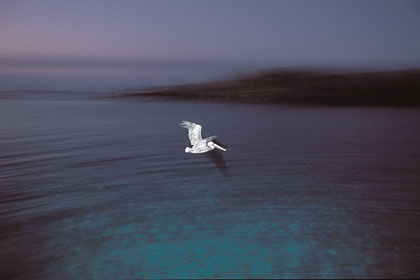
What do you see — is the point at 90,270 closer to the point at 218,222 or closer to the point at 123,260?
the point at 123,260

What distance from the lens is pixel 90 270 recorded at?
6.88m

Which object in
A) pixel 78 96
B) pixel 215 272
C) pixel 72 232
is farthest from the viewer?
pixel 78 96

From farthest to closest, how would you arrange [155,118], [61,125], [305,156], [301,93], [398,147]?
[301,93] < [155,118] < [61,125] < [398,147] < [305,156]

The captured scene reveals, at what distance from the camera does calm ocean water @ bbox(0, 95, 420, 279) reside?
703 centimetres

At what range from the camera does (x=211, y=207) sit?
31.7 feet

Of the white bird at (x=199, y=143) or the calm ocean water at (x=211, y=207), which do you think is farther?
the white bird at (x=199, y=143)

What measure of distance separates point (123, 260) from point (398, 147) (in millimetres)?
12844

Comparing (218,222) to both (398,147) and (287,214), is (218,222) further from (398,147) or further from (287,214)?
(398,147)

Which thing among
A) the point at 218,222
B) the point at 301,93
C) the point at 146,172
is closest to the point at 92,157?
the point at 146,172

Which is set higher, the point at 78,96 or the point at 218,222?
the point at 78,96

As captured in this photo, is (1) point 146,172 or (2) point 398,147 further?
(2) point 398,147

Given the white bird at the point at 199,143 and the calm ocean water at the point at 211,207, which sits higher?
the white bird at the point at 199,143

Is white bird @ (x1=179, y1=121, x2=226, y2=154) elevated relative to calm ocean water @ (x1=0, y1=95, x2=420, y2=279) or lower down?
elevated

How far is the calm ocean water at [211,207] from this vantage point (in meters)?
7.03
